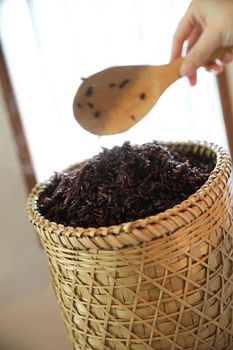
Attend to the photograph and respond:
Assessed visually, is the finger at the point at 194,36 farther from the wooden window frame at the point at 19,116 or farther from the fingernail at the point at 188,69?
the wooden window frame at the point at 19,116

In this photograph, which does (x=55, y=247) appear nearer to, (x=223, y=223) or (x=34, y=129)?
(x=223, y=223)

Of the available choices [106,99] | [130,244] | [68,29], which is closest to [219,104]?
[68,29]

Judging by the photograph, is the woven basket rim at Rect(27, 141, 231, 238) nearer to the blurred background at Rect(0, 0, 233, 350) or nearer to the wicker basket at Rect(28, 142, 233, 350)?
the wicker basket at Rect(28, 142, 233, 350)

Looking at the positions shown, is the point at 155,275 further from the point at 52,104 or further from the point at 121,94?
the point at 52,104

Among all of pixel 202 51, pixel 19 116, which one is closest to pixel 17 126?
Answer: pixel 19 116

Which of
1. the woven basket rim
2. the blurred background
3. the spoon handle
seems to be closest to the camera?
the woven basket rim

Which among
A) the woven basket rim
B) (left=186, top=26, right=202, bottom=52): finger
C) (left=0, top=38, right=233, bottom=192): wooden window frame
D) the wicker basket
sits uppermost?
(left=186, top=26, right=202, bottom=52): finger

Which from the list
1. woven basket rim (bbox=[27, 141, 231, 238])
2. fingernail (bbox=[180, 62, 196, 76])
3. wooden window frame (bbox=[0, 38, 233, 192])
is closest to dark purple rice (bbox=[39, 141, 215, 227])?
woven basket rim (bbox=[27, 141, 231, 238])
